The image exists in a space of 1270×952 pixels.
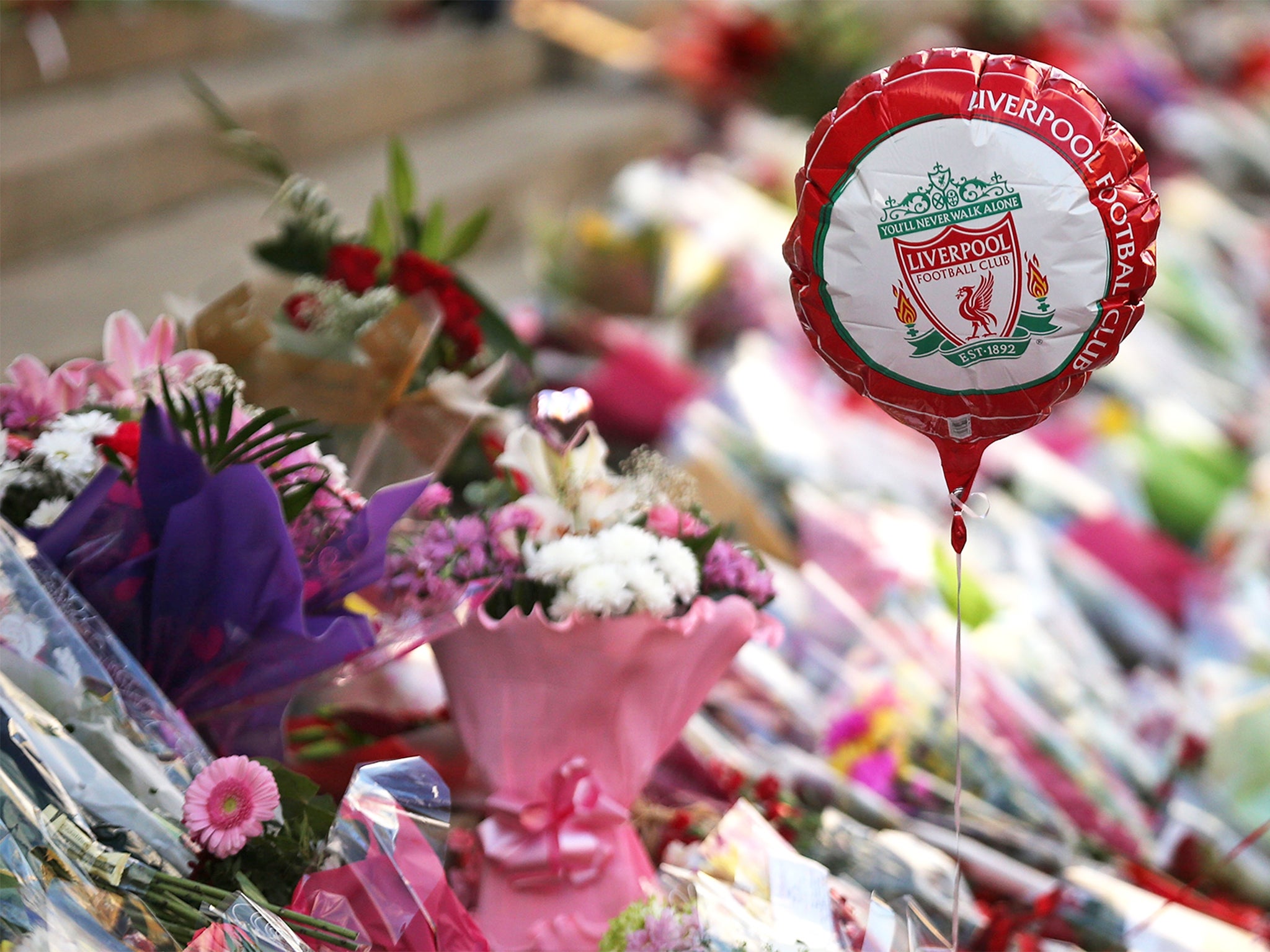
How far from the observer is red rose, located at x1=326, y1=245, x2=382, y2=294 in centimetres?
156

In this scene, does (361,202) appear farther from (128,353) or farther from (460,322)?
(128,353)

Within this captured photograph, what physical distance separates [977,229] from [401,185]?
0.93 m

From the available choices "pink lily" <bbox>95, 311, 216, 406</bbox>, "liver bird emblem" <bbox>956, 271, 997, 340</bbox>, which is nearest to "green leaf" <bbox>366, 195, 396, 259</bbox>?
"pink lily" <bbox>95, 311, 216, 406</bbox>

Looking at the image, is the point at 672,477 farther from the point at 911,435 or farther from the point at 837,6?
the point at 837,6

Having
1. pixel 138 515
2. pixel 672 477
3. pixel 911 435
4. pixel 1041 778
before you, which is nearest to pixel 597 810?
pixel 672 477

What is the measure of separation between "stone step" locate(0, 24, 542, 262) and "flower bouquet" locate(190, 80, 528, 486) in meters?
1.15

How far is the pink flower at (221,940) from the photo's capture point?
91cm

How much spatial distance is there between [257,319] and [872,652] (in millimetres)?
995

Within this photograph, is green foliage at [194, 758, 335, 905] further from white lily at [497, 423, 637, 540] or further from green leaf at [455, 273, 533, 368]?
green leaf at [455, 273, 533, 368]

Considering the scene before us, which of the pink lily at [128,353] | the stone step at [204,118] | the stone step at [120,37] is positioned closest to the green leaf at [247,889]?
the pink lily at [128,353]

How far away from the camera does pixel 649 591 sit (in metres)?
1.17

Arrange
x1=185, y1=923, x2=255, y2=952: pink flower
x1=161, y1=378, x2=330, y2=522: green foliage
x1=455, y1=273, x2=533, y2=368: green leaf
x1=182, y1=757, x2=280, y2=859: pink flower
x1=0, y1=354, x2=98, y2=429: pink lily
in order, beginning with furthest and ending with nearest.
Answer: x1=455, y1=273, x2=533, y2=368: green leaf → x1=0, y1=354, x2=98, y2=429: pink lily → x1=161, y1=378, x2=330, y2=522: green foliage → x1=182, y1=757, x2=280, y2=859: pink flower → x1=185, y1=923, x2=255, y2=952: pink flower

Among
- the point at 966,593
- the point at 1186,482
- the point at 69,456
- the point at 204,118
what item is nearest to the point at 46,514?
the point at 69,456

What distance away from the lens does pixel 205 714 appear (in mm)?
1166
